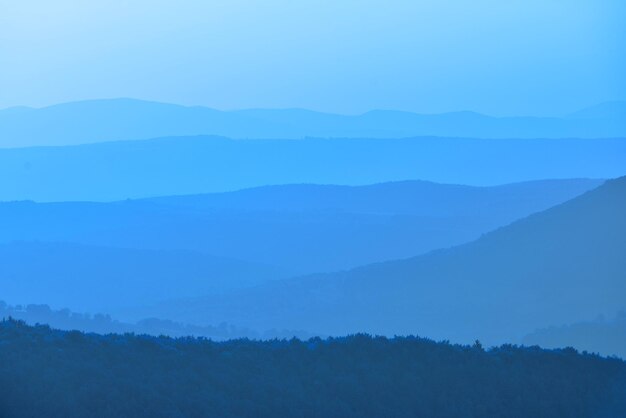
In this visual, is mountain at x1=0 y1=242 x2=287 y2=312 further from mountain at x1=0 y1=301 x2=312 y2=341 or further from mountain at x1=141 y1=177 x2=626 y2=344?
mountain at x1=0 y1=301 x2=312 y2=341

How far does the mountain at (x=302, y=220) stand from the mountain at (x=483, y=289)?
21837 mm

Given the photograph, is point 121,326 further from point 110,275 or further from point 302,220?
point 302,220

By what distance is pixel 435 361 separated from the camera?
463 inches

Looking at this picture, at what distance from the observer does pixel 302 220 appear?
349 ft

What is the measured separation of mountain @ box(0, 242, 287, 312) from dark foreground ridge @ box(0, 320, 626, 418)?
192 ft

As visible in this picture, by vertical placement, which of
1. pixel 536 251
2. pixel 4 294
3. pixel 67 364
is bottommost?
pixel 67 364

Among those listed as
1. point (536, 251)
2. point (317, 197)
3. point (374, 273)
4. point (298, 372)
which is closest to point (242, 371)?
point (298, 372)

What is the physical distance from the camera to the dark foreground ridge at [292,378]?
969 cm

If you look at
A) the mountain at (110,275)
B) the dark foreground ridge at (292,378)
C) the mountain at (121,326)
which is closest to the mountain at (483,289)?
the mountain at (121,326)

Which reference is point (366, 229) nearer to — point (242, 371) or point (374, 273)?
point (374, 273)

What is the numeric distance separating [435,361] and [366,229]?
3258 inches

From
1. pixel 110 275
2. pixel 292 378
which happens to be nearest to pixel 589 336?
pixel 292 378

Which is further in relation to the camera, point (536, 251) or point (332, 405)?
point (536, 251)

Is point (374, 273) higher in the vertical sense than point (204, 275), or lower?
lower
